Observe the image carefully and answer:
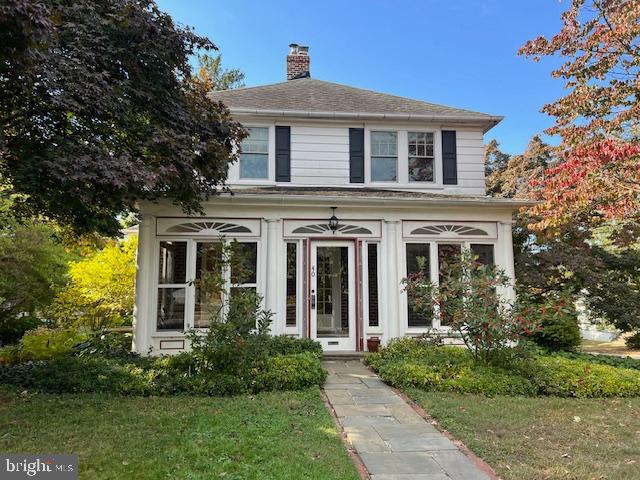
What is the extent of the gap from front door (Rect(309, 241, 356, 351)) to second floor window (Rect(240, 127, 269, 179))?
2.35 metres

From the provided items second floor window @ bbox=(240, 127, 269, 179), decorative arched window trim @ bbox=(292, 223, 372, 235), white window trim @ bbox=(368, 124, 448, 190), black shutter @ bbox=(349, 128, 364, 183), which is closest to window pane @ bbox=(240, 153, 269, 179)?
second floor window @ bbox=(240, 127, 269, 179)

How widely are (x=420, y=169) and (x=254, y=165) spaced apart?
4.01 metres

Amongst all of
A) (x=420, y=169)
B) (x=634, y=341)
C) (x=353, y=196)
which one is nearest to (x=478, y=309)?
(x=353, y=196)

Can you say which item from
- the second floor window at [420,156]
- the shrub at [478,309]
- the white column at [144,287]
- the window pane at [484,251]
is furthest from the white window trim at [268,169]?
the window pane at [484,251]

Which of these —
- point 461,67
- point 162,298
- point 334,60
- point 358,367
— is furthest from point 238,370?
point 334,60

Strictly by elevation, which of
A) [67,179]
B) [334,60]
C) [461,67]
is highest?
[334,60]

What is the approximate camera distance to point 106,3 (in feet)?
20.0

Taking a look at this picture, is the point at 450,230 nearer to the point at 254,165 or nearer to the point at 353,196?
the point at 353,196

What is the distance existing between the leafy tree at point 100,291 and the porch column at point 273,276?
4.58m

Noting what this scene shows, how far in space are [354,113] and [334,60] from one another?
29.1 feet

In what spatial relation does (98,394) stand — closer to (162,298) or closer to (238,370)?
(238,370)

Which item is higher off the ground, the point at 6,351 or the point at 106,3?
the point at 106,3

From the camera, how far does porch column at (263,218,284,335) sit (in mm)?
8719

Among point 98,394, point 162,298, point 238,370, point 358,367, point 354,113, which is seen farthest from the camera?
A: point 354,113
